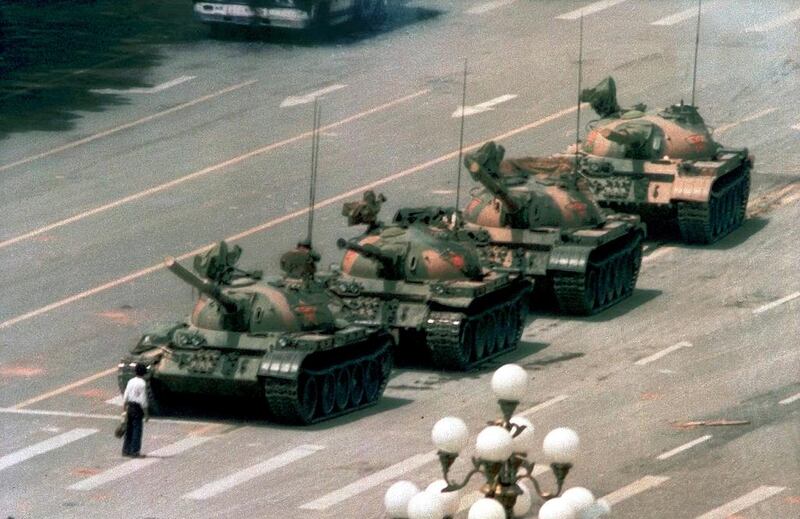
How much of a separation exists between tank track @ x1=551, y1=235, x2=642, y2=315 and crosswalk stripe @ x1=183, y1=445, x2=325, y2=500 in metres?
10.4

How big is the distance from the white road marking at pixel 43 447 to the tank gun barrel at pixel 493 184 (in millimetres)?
11265

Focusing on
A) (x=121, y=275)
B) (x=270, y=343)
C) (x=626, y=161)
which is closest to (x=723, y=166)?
(x=626, y=161)

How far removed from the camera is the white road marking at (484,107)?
2680 inches

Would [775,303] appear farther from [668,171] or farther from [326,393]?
[326,393]

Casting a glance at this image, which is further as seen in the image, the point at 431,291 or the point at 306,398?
the point at 431,291

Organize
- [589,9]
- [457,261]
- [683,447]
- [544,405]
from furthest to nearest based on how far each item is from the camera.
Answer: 1. [589,9]
2. [457,261]
3. [544,405]
4. [683,447]

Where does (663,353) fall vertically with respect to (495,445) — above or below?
below

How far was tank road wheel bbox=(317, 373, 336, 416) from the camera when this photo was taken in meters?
43.0

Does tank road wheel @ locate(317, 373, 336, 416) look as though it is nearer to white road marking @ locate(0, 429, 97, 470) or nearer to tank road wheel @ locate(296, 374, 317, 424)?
tank road wheel @ locate(296, 374, 317, 424)

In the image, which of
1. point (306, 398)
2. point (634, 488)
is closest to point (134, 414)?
point (306, 398)

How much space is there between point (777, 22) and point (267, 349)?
3693 centimetres

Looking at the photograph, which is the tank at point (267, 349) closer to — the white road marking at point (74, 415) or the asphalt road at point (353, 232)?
the white road marking at point (74, 415)

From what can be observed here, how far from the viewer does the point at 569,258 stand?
1999 inches

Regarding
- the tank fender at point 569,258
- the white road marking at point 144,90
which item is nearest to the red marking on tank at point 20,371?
the tank fender at point 569,258
